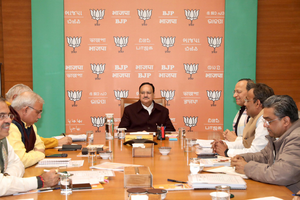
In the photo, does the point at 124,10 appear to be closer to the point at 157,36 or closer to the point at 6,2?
the point at 157,36

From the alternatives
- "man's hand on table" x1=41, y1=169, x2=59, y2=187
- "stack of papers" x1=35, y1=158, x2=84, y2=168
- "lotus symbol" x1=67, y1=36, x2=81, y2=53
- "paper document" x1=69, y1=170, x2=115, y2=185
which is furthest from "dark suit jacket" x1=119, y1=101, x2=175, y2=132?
"man's hand on table" x1=41, y1=169, x2=59, y2=187

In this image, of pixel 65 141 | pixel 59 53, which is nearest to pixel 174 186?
pixel 65 141

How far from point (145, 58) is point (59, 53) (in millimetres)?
1539

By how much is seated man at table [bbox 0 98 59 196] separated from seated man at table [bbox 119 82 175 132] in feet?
7.66

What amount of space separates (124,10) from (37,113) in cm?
327

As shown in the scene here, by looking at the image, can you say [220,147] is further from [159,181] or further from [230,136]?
[159,181]

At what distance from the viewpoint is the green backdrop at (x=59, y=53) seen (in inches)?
209

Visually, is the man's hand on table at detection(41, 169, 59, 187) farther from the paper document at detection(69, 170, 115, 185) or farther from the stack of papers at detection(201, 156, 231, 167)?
the stack of papers at detection(201, 156, 231, 167)

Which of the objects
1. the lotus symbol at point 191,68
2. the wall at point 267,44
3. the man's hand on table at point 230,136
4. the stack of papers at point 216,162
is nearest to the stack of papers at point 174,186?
the stack of papers at point 216,162

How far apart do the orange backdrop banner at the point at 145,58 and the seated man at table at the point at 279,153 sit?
3.25m

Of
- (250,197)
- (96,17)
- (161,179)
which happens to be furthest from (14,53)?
(250,197)

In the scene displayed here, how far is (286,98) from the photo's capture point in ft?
7.02

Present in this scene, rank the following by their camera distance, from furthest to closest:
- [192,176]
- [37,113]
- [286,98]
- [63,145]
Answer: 1. [63,145]
2. [37,113]
3. [286,98]
4. [192,176]

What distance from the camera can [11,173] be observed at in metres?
1.92
